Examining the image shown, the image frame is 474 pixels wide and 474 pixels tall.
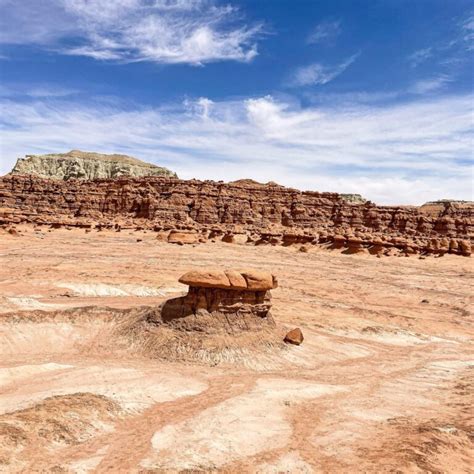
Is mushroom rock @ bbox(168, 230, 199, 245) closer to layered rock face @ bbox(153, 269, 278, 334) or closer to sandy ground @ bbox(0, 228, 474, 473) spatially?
sandy ground @ bbox(0, 228, 474, 473)

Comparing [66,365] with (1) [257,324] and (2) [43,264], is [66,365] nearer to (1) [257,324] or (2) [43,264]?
(1) [257,324]

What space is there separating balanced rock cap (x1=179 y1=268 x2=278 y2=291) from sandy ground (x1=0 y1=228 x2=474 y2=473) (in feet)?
7.31

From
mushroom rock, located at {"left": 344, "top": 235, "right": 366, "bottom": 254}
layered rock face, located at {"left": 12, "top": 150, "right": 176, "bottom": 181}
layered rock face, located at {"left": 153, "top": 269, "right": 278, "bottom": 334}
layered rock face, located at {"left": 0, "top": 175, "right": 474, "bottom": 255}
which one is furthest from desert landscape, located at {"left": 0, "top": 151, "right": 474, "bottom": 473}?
layered rock face, located at {"left": 12, "top": 150, "right": 176, "bottom": 181}

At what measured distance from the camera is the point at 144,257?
37.7 metres

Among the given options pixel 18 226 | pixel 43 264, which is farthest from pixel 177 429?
pixel 18 226

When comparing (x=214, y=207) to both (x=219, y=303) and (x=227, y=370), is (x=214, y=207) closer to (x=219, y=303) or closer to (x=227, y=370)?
(x=219, y=303)

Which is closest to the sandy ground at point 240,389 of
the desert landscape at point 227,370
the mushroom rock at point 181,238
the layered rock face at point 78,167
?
the desert landscape at point 227,370

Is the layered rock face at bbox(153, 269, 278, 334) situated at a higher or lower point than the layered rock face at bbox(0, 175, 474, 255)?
lower

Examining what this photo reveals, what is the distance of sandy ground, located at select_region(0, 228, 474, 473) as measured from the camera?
8.40 meters

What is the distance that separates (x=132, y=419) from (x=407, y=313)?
58.2 ft

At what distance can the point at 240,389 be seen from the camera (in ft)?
41.1

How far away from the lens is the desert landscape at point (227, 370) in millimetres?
8547

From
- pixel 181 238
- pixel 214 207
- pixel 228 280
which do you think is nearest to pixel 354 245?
pixel 181 238

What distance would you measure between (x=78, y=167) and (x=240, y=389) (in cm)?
11563
